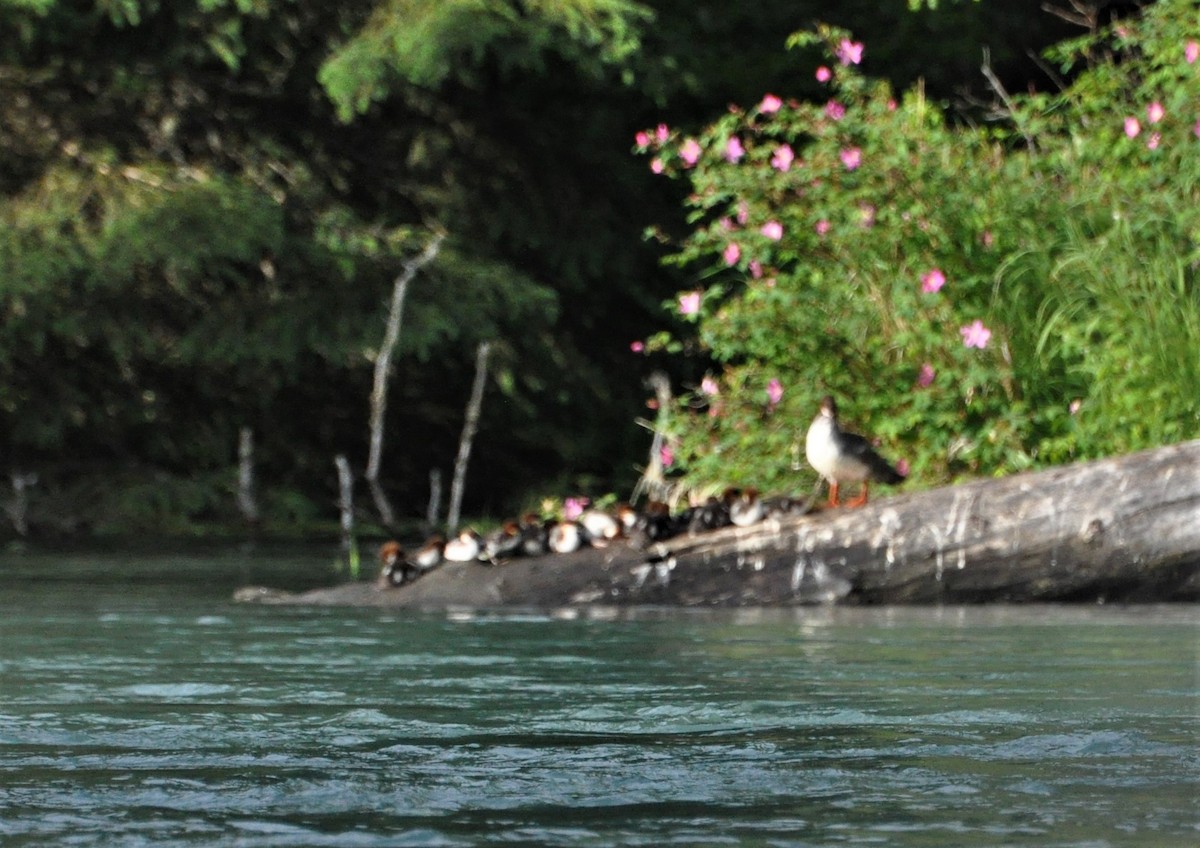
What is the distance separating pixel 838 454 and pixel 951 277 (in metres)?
1.99

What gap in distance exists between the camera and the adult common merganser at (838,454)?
35.6 ft

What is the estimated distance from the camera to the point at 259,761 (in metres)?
6.01

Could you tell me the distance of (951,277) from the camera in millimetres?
12477

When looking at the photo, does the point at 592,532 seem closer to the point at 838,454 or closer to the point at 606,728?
the point at 838,454

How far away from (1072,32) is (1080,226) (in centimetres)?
1201

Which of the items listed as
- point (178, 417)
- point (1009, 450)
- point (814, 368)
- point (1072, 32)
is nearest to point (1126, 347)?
point (1009, 450)

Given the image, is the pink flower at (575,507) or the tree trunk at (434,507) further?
the tree trunk at (434,507)

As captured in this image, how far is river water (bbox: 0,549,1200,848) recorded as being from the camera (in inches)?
201

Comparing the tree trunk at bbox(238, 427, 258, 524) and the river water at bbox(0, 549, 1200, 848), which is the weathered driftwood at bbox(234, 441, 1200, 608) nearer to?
the river water at bbox(0, 549, 1200, 848)

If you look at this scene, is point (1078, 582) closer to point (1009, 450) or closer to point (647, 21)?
point (1009, 450)

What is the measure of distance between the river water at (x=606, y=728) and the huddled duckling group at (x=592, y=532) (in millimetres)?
644

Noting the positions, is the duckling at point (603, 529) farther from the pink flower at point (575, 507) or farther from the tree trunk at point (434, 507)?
the tree trunk at point (434, 507)

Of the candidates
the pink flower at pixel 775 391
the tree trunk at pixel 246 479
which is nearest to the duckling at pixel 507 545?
the pink flower at pixel 775 391

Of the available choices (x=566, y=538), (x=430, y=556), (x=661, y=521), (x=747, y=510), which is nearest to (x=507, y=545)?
(x=566, y=538)
